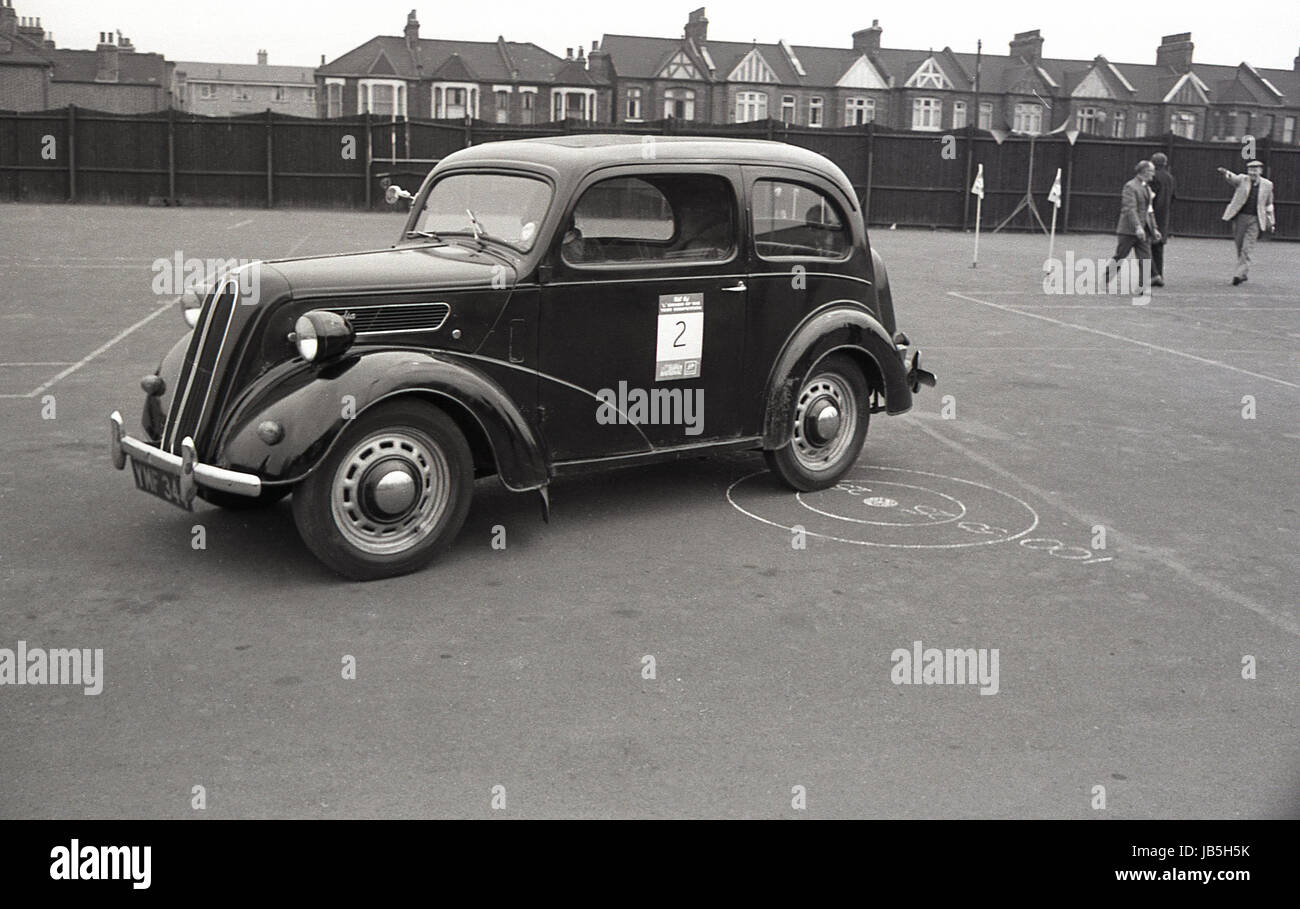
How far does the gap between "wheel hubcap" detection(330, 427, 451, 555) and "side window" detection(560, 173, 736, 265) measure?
141 centimetres

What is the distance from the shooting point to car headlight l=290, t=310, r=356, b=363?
5.59 meters

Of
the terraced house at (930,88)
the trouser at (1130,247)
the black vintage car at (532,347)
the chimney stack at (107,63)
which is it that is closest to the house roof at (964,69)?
the terraced house at (930,88)

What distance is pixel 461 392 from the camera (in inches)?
233

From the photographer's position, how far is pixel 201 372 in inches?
233

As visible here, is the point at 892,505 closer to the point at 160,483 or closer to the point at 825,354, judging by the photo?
the point at 825,354

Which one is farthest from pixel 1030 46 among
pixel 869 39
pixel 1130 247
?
pixel 1130 247

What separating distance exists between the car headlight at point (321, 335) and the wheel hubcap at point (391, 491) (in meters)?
0.41

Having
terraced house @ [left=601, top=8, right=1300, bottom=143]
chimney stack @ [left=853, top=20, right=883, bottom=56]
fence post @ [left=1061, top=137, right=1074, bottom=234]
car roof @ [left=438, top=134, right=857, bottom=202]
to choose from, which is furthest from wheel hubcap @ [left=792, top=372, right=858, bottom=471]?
chimney stack @ [left=853, top=20, right=883, bottom=56]

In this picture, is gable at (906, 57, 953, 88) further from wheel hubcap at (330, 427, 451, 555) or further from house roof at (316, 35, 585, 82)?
wheel hubcap at (330, 427, 451, 555)

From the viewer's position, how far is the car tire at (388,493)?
18.5ft

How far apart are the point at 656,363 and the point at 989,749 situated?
306 centimetres

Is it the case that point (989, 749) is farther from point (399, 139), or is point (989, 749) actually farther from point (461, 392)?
point (399, 139)
